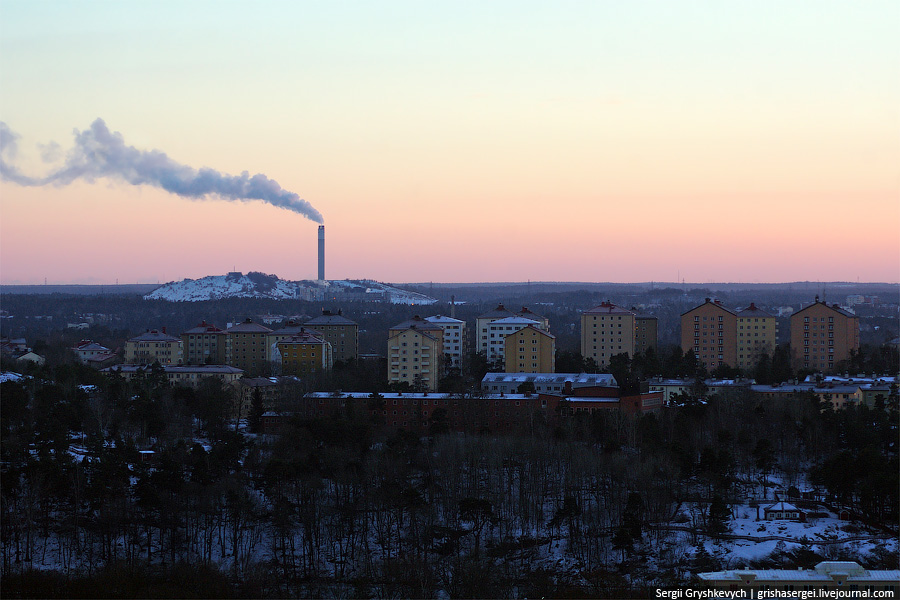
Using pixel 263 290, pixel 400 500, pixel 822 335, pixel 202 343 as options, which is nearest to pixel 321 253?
pixel 263 290

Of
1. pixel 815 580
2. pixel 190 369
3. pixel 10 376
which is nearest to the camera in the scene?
pixel 815 580

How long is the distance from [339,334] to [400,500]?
710 inches

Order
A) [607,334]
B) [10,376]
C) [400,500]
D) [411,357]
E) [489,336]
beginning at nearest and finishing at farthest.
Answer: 1. [400,500]
2. [10,376]
3. [411,357]
4. [489,336]
5. [607,334]

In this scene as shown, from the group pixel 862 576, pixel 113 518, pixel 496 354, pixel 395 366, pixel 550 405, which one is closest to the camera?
pixel 862 576

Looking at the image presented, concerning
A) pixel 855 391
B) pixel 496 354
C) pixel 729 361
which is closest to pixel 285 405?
pixel 496 354

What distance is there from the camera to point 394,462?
696 inches

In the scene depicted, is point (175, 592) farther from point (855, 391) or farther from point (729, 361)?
point (729, 361)

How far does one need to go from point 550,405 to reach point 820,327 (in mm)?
12014

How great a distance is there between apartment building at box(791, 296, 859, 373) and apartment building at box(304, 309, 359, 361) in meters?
13.2

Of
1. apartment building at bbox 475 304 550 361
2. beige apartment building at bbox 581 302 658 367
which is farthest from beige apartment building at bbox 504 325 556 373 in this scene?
beige apartment building at bbox 581 302 658 367

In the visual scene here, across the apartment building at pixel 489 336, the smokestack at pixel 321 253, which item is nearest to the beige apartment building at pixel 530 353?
the apartment building at pixel 489 336

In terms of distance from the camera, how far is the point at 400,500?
54.1 feet

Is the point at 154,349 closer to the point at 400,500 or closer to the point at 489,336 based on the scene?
the point at 489,336

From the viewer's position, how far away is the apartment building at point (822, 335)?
30547 mm
